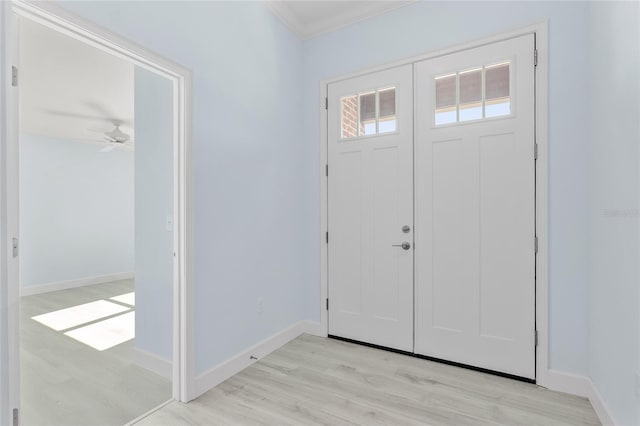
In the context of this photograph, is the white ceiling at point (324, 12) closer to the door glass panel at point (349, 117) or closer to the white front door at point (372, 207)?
the white front door at point (372, 207)

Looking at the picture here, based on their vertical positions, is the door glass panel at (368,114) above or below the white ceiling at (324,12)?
below

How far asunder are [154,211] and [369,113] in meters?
2.05

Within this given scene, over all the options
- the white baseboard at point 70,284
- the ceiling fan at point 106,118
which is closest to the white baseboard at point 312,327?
the ceiling fan at point 106,118

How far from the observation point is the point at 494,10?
2.44 metres

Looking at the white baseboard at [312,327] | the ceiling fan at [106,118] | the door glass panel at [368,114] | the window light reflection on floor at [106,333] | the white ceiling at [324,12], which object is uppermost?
the white ceiling at [324,12]

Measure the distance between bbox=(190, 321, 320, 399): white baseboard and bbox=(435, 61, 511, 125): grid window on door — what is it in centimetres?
229

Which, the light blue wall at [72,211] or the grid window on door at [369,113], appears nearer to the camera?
the grid window on door at [369,113]

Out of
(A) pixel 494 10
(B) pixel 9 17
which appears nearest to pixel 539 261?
(A) pixel 494 10

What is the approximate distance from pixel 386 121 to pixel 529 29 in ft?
3.88

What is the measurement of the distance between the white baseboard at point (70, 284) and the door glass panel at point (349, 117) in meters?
5.64

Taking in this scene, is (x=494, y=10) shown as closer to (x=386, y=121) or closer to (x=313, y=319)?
(x=386, y=121)

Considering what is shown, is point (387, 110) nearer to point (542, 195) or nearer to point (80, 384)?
point (542, 195)

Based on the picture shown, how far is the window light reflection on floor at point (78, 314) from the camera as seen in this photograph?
3.71 meters

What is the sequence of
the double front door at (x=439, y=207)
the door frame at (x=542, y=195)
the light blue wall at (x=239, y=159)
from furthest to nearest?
the double front door at (x=439, y=207) → the door frame at (x=542, y=195) → the light blue wall at (x=239, y=159)
